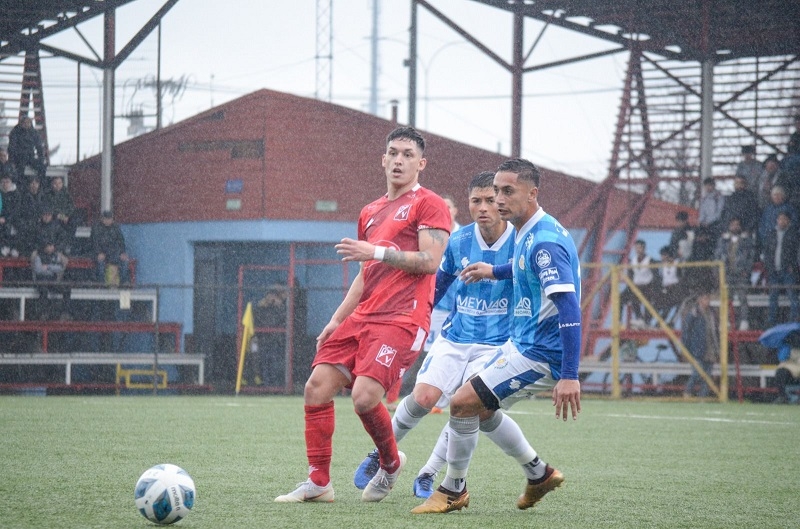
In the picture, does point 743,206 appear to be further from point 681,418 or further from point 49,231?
point 49,231

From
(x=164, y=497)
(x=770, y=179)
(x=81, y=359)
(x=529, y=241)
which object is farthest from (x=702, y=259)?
(x=164, y=497)

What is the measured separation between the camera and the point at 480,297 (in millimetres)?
7598

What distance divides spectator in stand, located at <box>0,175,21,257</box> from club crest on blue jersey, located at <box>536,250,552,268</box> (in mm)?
16109

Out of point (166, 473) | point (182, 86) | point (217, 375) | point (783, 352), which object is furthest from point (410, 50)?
point (166, 473)

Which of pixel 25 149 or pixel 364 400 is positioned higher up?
pixel 25 149

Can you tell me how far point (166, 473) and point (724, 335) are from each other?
13.8 m

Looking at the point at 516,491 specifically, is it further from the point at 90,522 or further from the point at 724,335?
the point at 724,335

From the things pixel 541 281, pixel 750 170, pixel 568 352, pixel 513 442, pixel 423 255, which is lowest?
pixel 513 442

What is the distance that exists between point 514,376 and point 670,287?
13813 millimetres

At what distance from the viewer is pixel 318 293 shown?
84.1 ft

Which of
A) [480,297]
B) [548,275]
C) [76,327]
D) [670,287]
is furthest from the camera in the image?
[76,327]

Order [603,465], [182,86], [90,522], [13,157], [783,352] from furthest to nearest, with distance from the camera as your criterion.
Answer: [182,86]
[13,157]
[783,352]
[603,465]
[90,522]

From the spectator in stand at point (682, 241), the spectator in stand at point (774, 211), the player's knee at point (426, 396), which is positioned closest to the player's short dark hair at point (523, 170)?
the player's knee at point (426, 396)

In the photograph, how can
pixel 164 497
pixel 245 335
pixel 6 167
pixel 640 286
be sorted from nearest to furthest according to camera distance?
1. pixel 164 497
2. pixel 245 335
3. pixel 640 286
4. pixel 6 167
